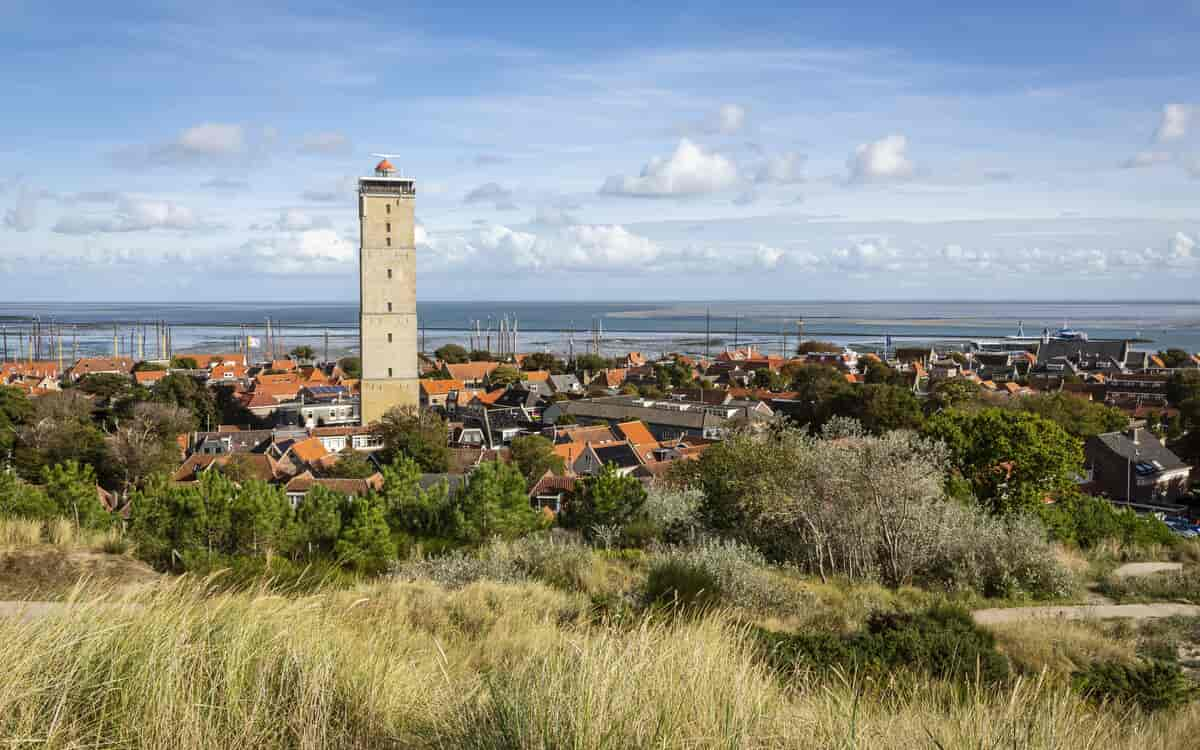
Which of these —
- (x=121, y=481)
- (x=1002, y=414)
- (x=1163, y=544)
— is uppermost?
(x=1002, y=414)

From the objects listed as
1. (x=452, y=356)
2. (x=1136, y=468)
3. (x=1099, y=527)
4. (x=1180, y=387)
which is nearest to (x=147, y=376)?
(x=452, y=356)

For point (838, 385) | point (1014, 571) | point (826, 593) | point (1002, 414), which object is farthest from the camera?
point (838, 385)

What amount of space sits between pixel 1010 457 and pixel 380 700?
60.2 feet

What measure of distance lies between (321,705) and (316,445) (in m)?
34.2

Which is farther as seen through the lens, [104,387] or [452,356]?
[452,356]

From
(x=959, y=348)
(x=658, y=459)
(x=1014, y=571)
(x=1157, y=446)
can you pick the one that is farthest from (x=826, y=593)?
(x=959, y=348)

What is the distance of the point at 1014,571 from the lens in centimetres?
1173

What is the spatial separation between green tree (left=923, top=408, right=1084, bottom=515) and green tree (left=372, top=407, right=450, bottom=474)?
18.1 meters

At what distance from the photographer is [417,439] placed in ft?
108

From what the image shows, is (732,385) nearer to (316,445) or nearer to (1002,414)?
(316,445)

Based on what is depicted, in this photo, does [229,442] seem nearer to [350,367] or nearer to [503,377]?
[503,377]

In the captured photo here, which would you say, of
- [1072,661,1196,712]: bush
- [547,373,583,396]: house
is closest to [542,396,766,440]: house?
[547,373,583,396]: house

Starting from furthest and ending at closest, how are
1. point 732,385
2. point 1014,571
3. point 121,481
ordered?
point 732,385 → point 121,481 → point 1014,571

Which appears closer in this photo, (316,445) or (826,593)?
(826,593)
